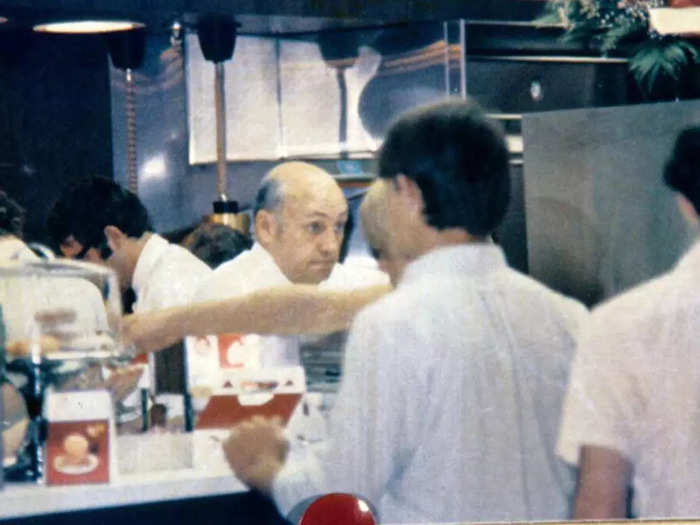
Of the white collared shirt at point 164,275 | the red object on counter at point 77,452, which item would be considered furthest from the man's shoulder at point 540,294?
the red object on counter at point 77,452

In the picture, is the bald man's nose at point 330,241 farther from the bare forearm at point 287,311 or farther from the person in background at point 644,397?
the person in background at point 644,397

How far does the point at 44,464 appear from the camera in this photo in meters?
2.08

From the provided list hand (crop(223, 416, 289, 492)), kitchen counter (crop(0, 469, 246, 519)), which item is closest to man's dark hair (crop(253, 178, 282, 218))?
hand (crop(223, 416, 289, 492))

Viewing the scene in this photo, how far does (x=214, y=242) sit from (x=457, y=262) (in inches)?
16.1

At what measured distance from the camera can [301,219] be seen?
2.12 metres

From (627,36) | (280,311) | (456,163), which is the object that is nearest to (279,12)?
(456,163)

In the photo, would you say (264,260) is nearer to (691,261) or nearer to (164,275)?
(164,275)

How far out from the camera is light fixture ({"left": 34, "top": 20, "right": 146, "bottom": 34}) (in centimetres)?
200

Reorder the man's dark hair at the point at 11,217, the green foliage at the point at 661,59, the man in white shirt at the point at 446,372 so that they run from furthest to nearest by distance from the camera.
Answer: the green foliage at the point at 661,59 < the man in white shirt at the point at 446,372 < the man's dark hair at the point at 11,217

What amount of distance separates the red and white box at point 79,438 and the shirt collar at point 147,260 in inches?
7.6

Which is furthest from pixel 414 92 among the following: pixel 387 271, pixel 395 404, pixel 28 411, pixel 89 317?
pixel 28 411

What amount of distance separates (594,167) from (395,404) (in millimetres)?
527

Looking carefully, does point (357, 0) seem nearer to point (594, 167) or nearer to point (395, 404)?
point (594, 167)

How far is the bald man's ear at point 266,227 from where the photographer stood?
6.88ft
